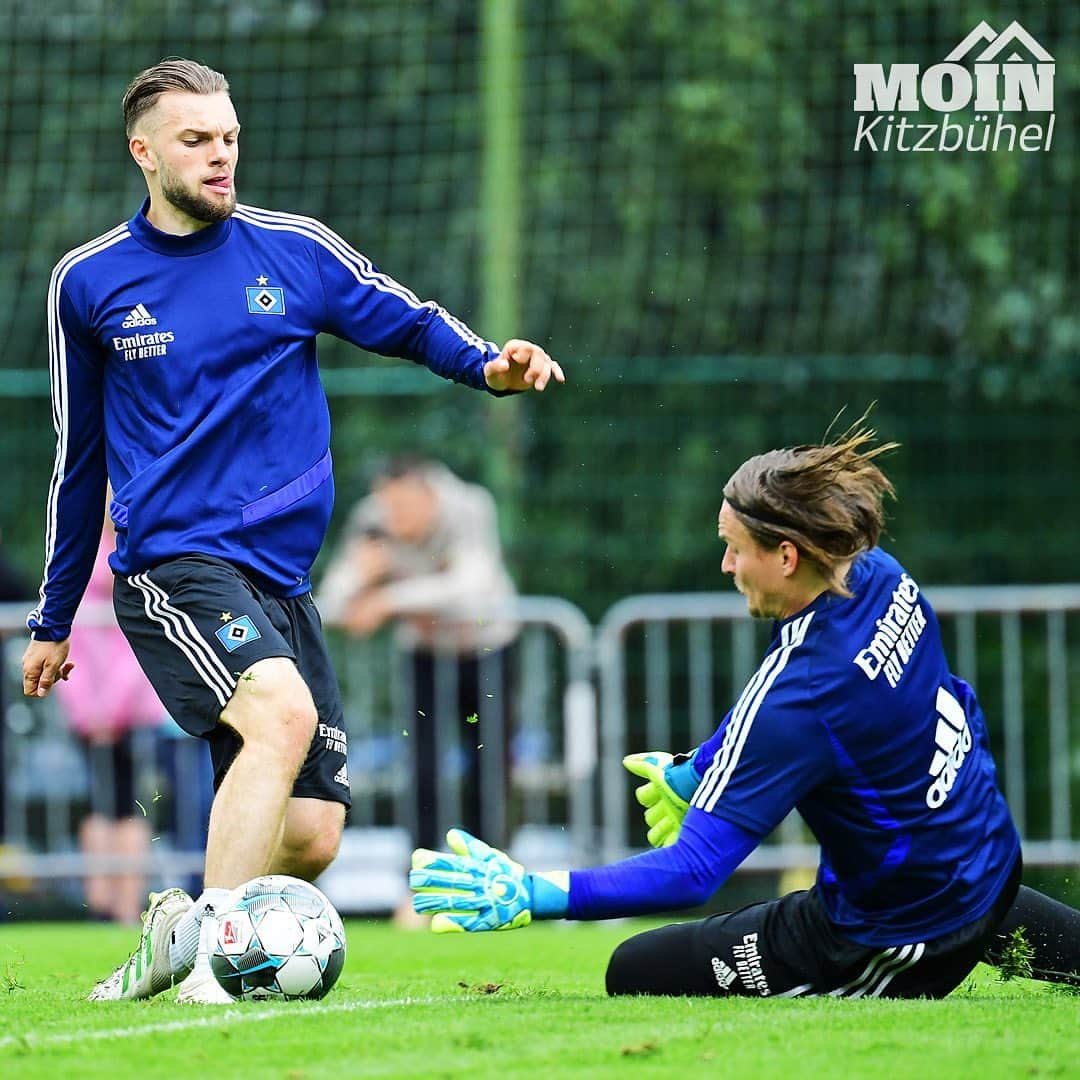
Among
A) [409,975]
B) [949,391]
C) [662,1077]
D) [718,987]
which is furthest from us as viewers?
[949,391]

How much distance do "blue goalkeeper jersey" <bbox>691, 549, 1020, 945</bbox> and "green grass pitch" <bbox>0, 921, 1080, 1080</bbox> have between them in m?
0.27

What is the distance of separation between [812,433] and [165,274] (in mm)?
6365

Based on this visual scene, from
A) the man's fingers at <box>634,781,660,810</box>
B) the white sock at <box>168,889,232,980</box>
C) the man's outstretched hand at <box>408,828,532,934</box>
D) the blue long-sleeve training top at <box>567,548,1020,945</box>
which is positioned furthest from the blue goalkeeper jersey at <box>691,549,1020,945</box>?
the white sock at <box>168,889,232,980</box>

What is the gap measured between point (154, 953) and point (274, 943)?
0.42 m

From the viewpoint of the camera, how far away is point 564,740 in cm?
1045

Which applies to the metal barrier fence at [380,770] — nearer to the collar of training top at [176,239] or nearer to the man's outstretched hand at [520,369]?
the man's outstretched hand at [520,369]

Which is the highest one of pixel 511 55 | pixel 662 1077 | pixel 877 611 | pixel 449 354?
pixel 511 55

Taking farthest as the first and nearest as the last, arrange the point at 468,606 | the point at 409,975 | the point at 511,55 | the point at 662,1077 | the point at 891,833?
1. the point at 511,55
2. the point at 468,606
3. the point at 409,975
4. the point at 891,833
5. the point at 662,1077

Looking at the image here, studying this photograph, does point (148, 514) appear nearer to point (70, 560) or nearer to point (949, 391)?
point (70, 560)

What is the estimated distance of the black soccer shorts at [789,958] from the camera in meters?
5.12

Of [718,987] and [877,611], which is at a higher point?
[877,611]

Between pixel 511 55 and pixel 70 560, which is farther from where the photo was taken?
pixel 511 55

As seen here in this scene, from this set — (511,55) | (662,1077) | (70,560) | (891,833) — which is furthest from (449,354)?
(511,55)

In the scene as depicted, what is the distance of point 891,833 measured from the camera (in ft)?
16.3
